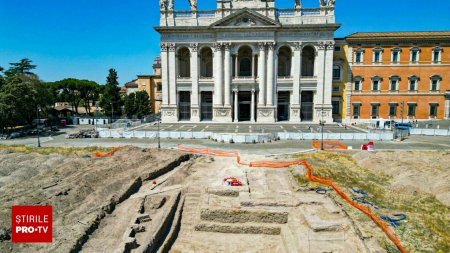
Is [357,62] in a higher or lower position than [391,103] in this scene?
higher

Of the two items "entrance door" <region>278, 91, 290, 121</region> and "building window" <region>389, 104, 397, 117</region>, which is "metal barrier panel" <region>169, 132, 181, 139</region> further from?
"building window" <region>389, 104, 397, 117</region>

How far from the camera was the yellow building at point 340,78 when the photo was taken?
5359cm

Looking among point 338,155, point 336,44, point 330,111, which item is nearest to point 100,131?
point 338,155

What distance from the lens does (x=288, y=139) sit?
36.3 m

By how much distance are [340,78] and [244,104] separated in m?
19.5

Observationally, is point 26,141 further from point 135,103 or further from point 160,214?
point 160,214

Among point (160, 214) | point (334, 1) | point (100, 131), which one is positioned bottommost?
point (160, 214)

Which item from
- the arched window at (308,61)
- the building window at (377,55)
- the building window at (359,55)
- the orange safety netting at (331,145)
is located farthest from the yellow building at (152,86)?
the building window at (377,55)

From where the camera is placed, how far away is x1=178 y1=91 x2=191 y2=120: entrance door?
2240 inches

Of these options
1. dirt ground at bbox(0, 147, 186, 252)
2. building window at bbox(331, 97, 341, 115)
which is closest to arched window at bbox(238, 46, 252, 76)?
building window at bbox(331, 97, 341, 115)

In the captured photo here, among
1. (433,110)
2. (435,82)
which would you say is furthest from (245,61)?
(433,110)

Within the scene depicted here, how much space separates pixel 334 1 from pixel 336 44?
779 centimetres

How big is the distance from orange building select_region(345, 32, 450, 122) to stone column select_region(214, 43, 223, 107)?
81.5ft

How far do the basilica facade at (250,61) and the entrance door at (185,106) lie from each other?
21 centimetres
